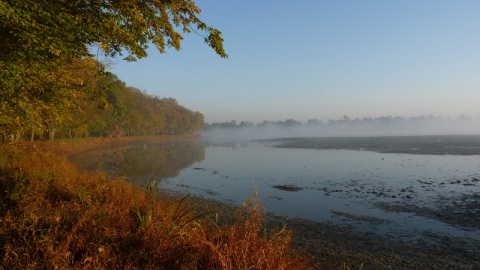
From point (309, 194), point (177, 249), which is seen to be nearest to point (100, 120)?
point (309, 194)

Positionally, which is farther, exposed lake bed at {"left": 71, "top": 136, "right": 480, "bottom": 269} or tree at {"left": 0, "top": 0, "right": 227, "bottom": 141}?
exposed lake bed at {"left": 71, "top": 136, "right": 480, "bottom": 269}

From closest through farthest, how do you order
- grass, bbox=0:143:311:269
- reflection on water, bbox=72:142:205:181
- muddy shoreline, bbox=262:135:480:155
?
grass, bbox=0:143:311:269 < reflection on water, bbox=72:142:205:181 < muddy shoreline, bbox=262:135:480:155

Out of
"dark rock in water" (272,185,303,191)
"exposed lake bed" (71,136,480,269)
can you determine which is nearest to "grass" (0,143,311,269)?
"exposed lake bed" (71,136,480,269)

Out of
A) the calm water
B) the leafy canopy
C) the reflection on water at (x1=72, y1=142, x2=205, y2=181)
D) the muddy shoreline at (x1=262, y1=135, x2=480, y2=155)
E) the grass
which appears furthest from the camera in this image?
the muddy shoreline at (x1=262, y1=135, x2=480, y2=155)

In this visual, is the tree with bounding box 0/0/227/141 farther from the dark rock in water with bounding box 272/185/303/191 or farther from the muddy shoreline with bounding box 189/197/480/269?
the dark rock in water with bounding box 272/185/303/191

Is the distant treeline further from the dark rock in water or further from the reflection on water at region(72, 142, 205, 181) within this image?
the dark rock in water

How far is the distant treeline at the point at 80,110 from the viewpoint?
1298cm

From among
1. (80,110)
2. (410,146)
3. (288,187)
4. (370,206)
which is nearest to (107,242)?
(80,110)

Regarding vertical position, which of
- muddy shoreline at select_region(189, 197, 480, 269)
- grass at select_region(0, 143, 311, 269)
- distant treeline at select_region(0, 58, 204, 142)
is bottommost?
muddy shoreline at select_region(189, 197, 480, 269)

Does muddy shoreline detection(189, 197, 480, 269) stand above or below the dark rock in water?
below

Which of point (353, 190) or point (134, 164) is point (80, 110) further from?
point (353, 190)

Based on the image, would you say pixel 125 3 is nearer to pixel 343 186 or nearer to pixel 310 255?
pixel 310 255

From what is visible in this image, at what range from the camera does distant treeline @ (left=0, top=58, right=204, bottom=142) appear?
1298cm

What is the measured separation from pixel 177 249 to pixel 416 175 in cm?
3272
